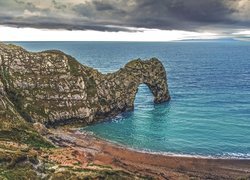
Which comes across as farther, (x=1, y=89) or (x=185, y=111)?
(x=185, y=111)

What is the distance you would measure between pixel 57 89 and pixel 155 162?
4425cm

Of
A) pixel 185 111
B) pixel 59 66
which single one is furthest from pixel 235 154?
pixel 59 66

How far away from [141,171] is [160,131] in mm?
32049

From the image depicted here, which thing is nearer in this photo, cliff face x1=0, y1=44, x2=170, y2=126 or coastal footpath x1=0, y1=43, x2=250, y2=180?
coastal footpath x1=0, y1=43, x2=250, y2=180

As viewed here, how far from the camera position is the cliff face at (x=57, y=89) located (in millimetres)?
117938

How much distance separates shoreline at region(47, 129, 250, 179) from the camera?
8775cm

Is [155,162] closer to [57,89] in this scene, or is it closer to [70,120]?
[70,120]

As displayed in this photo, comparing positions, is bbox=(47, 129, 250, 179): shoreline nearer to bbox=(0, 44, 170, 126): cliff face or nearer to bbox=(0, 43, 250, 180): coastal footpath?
bbox=(0, 43, 250, 180): coastal footpath

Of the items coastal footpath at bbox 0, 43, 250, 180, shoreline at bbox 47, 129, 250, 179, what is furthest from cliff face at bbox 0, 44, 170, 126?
shoreline at bbox 47, 129, 250, 179

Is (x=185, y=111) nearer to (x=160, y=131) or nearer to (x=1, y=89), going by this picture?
(x=160, y=131)

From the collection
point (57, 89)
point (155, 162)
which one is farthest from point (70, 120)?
point (155, 162)

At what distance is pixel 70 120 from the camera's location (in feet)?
397

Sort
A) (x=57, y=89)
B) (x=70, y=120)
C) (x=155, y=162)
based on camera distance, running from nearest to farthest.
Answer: (x=155, y=162) < (x=70, y=120) < (x=57, y=89)

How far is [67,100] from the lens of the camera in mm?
122812
